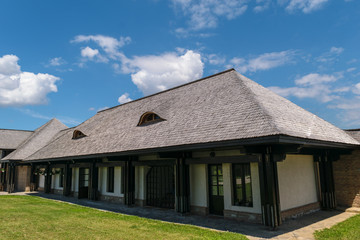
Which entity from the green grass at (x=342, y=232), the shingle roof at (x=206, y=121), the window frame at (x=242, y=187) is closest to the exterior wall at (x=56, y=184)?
the shingle roof at (x=206, y=121)

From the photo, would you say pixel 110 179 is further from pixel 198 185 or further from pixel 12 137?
pixel 12 137

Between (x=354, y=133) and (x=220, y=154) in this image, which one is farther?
(x=354, y=133)

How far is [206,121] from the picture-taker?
10.8 meters

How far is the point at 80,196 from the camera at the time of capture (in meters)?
17.5

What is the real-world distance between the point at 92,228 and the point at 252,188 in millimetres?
5790

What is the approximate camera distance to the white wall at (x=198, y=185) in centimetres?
1096

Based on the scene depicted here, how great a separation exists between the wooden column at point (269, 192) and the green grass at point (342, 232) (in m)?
1.23

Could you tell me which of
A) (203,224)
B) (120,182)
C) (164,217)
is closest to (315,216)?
(203,224)

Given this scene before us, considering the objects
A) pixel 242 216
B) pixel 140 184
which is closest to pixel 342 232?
pixel 242 216

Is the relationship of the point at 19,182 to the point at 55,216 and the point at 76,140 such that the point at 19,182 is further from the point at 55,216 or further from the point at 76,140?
the point at 55,216

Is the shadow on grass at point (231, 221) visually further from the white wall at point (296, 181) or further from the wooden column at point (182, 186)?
the white wall at point (296, 181)

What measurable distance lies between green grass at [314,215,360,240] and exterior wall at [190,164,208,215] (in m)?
4.38

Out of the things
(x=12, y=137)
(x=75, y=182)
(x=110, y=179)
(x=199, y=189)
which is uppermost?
(x=12, y=137)

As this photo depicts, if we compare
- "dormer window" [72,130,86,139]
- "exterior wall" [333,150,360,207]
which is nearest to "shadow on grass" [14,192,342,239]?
"exterior wall" [333,150,360,207]
